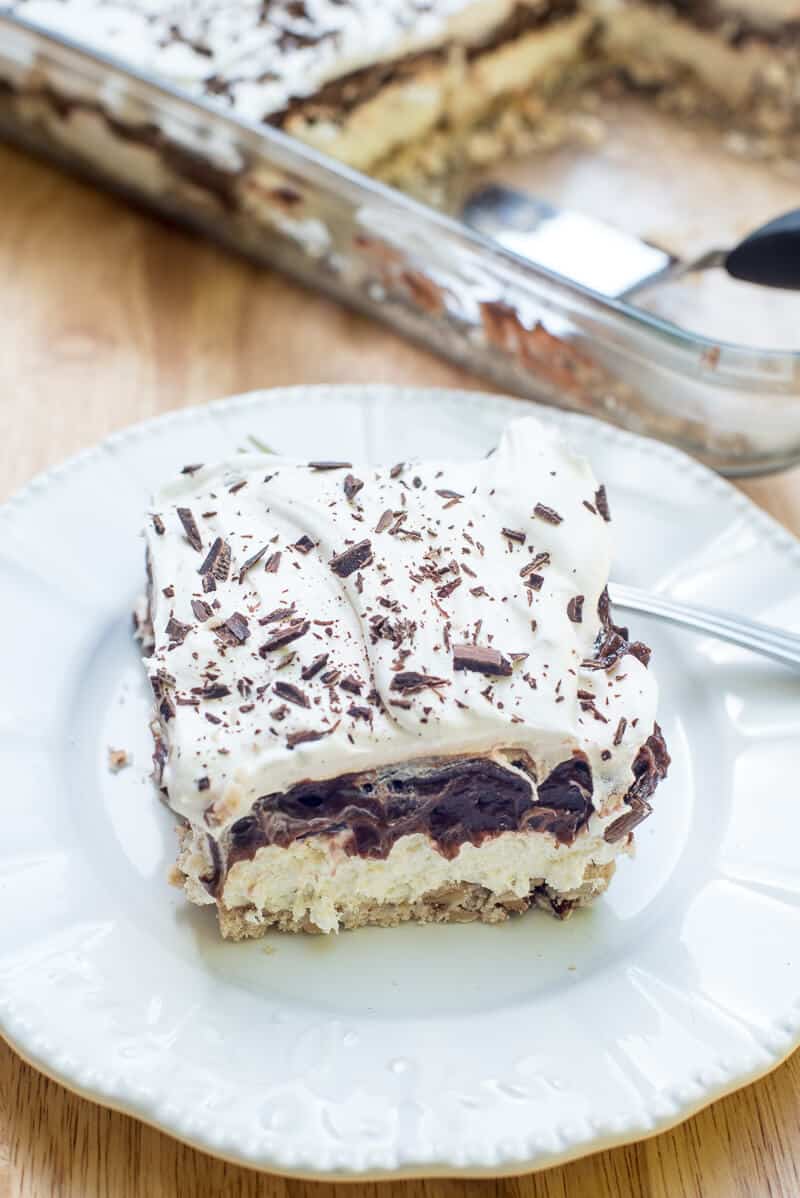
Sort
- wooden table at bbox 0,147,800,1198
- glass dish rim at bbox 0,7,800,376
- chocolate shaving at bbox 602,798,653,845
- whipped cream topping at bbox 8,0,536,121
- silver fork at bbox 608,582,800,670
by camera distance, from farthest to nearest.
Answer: whipped cream topping at bbox 8,0,536,121, wooden table at bbox 0,147,800,1198, glass dish rim at bbox 0,7,800,376, silver fork at bbox 608,582,800,670, chocolate shaving at bbox 602,798,653,845

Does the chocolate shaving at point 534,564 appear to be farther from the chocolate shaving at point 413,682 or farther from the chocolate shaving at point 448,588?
the chocolate shaving at point 413,682

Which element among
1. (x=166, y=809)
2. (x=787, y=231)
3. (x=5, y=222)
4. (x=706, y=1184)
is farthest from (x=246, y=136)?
(x=706, y=1184)

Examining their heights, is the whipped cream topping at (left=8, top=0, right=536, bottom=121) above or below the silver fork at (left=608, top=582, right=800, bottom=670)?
above

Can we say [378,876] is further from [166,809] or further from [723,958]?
[723,958]

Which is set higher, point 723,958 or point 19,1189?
point 723,958

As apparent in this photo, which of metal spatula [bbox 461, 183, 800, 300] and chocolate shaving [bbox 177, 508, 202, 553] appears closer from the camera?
chocolate shaving [bbox 177, 508, 202, 553]

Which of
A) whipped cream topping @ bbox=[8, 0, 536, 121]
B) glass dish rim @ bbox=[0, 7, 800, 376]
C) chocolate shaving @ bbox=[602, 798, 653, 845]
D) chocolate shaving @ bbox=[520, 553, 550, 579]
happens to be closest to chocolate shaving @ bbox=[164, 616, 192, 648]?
chocolate shaving @ bbox=[520, 553, 550, 579]

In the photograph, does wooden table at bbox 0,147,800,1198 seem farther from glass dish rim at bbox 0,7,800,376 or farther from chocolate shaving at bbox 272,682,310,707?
chocolate shaving at bbox 272,682,310,707
